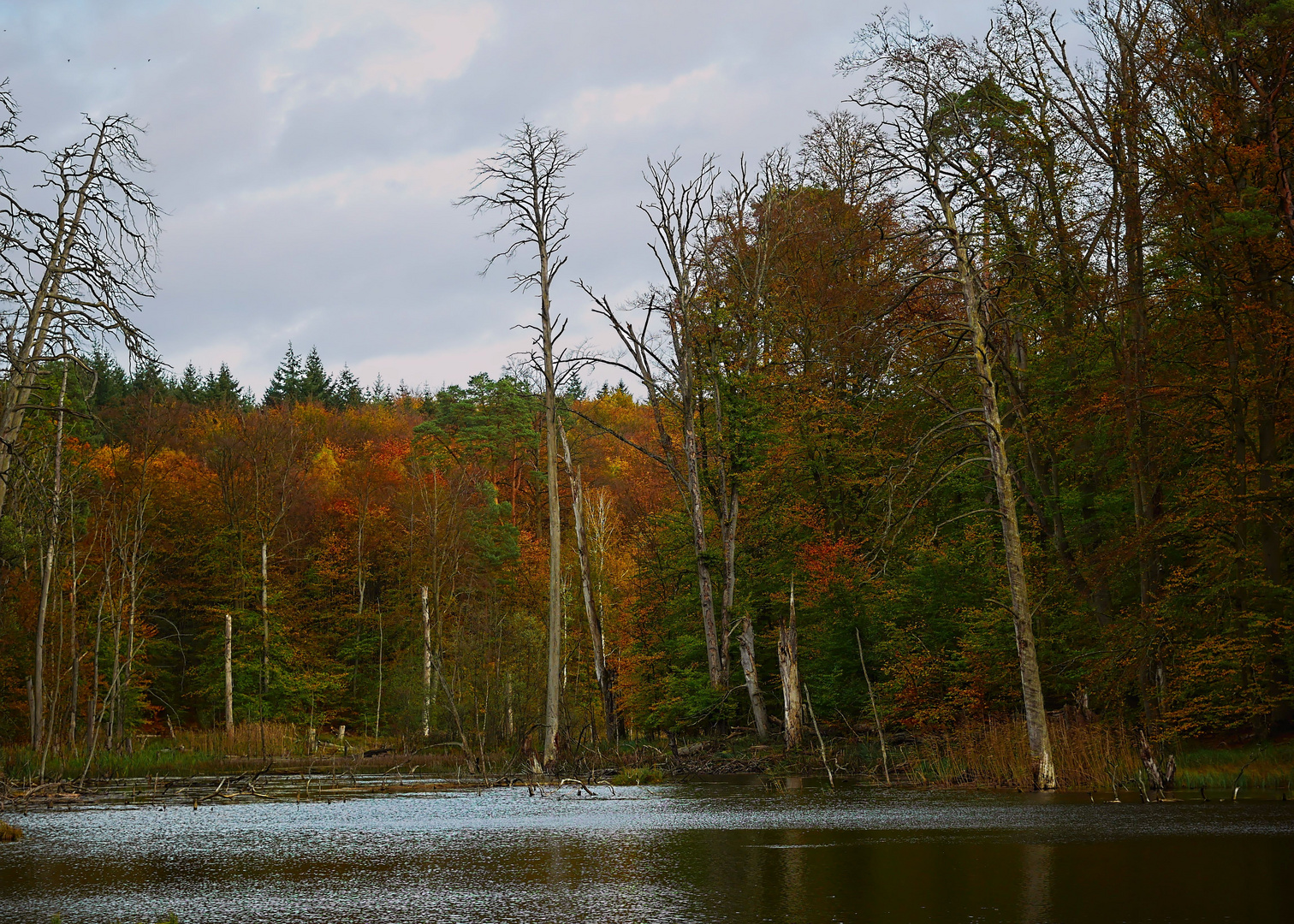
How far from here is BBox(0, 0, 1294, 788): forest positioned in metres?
18.2

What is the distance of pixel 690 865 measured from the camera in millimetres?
9031

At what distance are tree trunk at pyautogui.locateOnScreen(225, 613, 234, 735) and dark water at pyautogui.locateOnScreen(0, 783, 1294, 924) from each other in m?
27.7

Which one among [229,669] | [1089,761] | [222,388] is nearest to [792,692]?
[1089,761]

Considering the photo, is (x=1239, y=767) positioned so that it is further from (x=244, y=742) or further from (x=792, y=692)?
(x=244, y=742)

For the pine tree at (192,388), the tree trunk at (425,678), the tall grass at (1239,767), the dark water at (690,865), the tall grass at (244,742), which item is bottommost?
the tall grass at (1239,767)

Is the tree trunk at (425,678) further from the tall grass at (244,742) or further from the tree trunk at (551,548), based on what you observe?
the tree trunk at (551,548)

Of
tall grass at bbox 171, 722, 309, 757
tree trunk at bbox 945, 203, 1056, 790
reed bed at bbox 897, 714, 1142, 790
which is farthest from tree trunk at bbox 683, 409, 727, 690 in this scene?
tree trunk at bbox 945, 203, 1056, 790

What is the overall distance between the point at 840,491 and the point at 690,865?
2371cm

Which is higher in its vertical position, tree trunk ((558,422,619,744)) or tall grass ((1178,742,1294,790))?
tree trunk ((558,422,619,744))

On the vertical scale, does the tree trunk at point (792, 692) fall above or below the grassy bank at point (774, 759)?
above

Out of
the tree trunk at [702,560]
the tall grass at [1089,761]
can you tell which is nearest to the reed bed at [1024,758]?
the tall grass at [1089,761]

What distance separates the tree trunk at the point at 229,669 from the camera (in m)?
41.8

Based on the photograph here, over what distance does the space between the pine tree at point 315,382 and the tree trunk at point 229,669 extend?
32792 mm

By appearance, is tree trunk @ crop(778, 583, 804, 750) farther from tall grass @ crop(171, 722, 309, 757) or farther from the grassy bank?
tall grass @ crop(171, 722, 309, 757)
